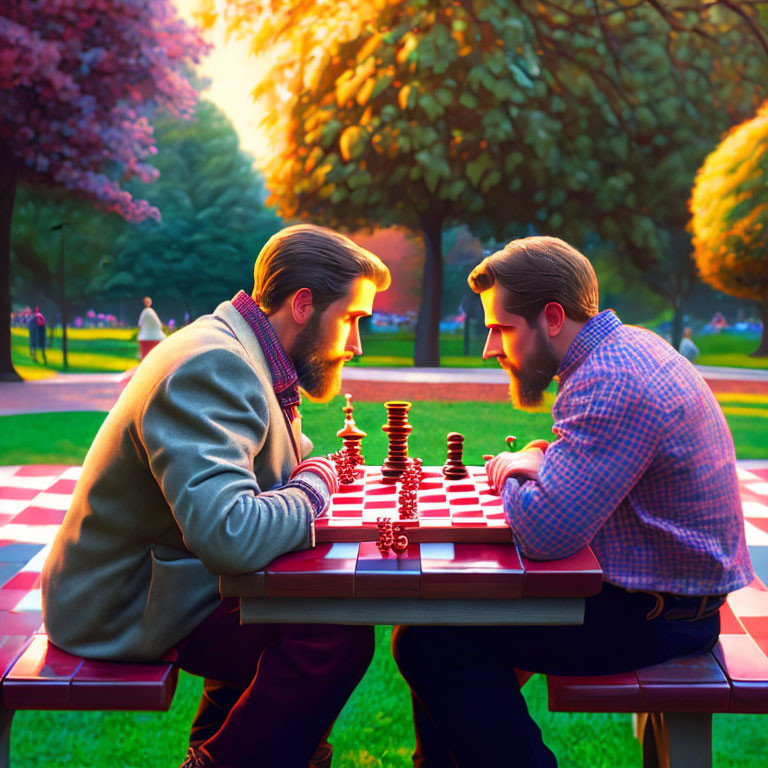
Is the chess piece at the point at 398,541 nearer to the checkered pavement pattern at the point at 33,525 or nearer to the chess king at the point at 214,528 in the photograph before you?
the chess king at the point at 214,528

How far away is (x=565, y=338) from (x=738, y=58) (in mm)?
19026

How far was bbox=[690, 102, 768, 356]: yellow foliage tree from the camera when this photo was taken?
12891mm

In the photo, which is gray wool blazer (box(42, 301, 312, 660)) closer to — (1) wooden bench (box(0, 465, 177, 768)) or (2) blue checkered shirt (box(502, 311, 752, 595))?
(1) wooden bench (box(0, 465, 177, 768))

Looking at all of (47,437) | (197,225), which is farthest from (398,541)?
(197,225)

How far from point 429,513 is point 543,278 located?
738 mm

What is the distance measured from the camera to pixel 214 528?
5.83ft

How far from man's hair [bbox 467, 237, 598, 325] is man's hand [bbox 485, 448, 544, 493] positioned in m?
0.39

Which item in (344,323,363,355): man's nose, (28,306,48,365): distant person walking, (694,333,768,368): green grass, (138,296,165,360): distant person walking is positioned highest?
(344,323,363,355): man's nose

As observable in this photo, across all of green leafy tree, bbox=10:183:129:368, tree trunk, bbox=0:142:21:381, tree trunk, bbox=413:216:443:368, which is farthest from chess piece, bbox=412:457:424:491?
green leafy tree, bbox=10:183:129:368

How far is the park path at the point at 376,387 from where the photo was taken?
12617mm

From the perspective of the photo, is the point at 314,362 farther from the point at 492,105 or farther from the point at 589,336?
the point at 492,105

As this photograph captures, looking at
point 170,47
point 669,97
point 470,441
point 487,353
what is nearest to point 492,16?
point 669,97

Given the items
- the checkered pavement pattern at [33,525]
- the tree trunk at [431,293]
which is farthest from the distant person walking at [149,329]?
the checkered pavement pattern at [33,525]

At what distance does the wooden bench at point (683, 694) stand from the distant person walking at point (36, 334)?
21.8m
